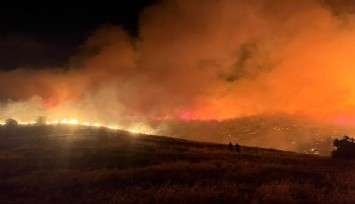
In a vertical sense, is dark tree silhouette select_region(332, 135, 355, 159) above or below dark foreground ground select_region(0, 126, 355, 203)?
above

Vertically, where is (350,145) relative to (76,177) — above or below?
above

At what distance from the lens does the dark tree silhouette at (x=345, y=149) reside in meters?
42.4

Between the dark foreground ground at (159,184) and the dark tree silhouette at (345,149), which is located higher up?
the dark tree silhouette at (345,149)

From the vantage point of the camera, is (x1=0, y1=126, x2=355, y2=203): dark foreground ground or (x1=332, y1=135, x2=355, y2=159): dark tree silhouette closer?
(x1=0, y1=126, x2=355, y2=203): dark foreground ground

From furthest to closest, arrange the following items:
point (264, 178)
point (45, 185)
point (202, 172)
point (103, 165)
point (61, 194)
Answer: point (103, 165)
point (202, 172)
point (264, 178)
point (45, 185)
point (61, 194)

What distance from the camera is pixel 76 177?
64.9ft

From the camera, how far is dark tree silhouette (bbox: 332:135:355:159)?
42.4 metres

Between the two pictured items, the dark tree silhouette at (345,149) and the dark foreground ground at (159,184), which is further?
the dark tree silhouette at (345,149)

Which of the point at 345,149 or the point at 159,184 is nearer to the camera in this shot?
the point at 159,184

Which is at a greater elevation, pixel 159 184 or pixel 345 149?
pixel 345 149

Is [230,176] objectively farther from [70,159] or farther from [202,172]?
[70,159]

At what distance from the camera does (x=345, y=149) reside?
4350 centimetres

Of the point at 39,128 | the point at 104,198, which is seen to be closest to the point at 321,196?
the point at 104,198

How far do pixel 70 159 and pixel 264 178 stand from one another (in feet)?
57.6
